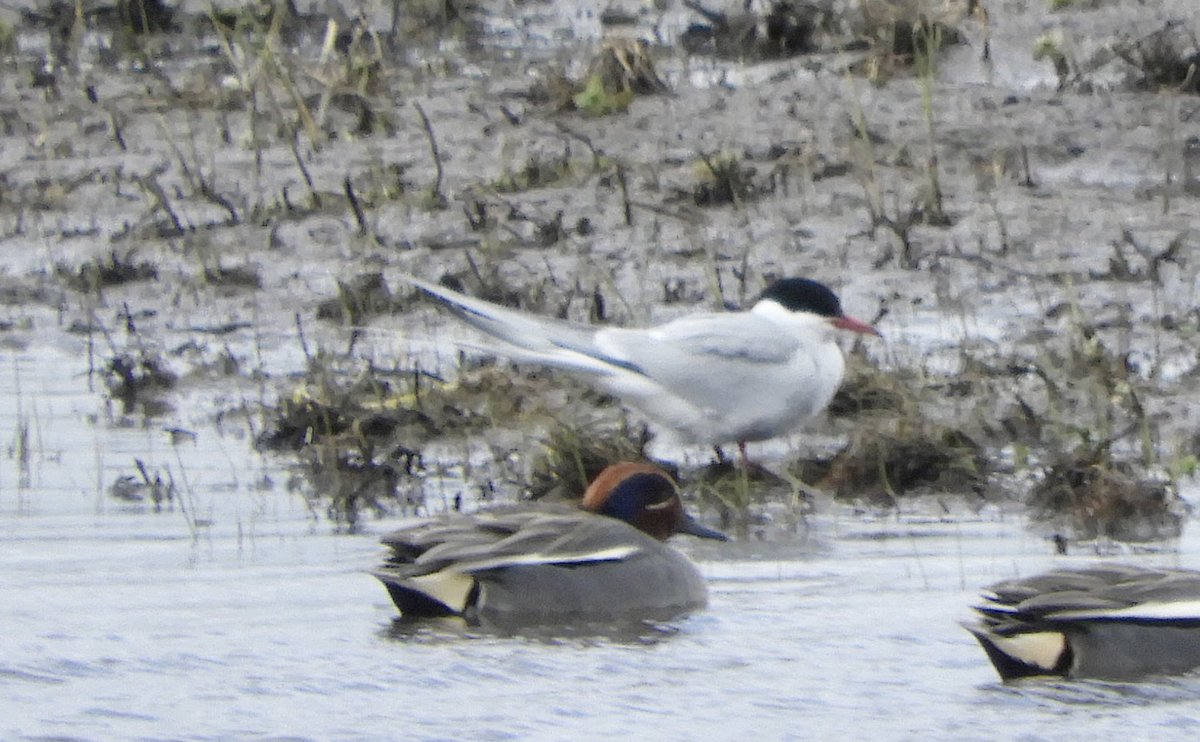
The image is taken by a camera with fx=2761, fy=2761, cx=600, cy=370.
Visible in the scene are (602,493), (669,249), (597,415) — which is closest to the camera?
(602,493)

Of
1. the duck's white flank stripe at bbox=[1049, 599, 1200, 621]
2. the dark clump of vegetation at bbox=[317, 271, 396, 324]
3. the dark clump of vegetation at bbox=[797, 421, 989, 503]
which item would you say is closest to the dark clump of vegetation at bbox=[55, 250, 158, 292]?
the dark clump of vegetation at bbox=[317, 271, 396, 324]

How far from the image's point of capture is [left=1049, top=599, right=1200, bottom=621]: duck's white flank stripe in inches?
243

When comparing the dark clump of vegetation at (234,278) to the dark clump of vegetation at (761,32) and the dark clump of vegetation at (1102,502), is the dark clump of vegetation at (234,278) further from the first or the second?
the dark clump of vegetation at (1102,502)

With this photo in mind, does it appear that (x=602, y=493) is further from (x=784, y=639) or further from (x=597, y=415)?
(x=597, y=415)

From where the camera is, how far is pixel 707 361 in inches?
345

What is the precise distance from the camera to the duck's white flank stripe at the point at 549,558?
6867 millimetres

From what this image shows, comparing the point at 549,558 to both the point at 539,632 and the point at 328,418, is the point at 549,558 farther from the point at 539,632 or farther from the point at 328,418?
the point at 328,418

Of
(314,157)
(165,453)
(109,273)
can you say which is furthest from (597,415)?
(314,157)

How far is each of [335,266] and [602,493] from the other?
408 cm

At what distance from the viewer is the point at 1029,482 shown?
27.7ft

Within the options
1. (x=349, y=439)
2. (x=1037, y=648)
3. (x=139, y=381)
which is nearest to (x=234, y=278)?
(x=139, y=381)

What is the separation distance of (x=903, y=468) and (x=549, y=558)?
1749mm

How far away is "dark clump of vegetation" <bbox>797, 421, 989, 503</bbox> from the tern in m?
0.36

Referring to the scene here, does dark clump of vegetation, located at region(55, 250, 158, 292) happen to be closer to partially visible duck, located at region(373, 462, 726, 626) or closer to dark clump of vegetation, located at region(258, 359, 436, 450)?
dark clump of vegetation, located at region(258, 359, 436, 450)
